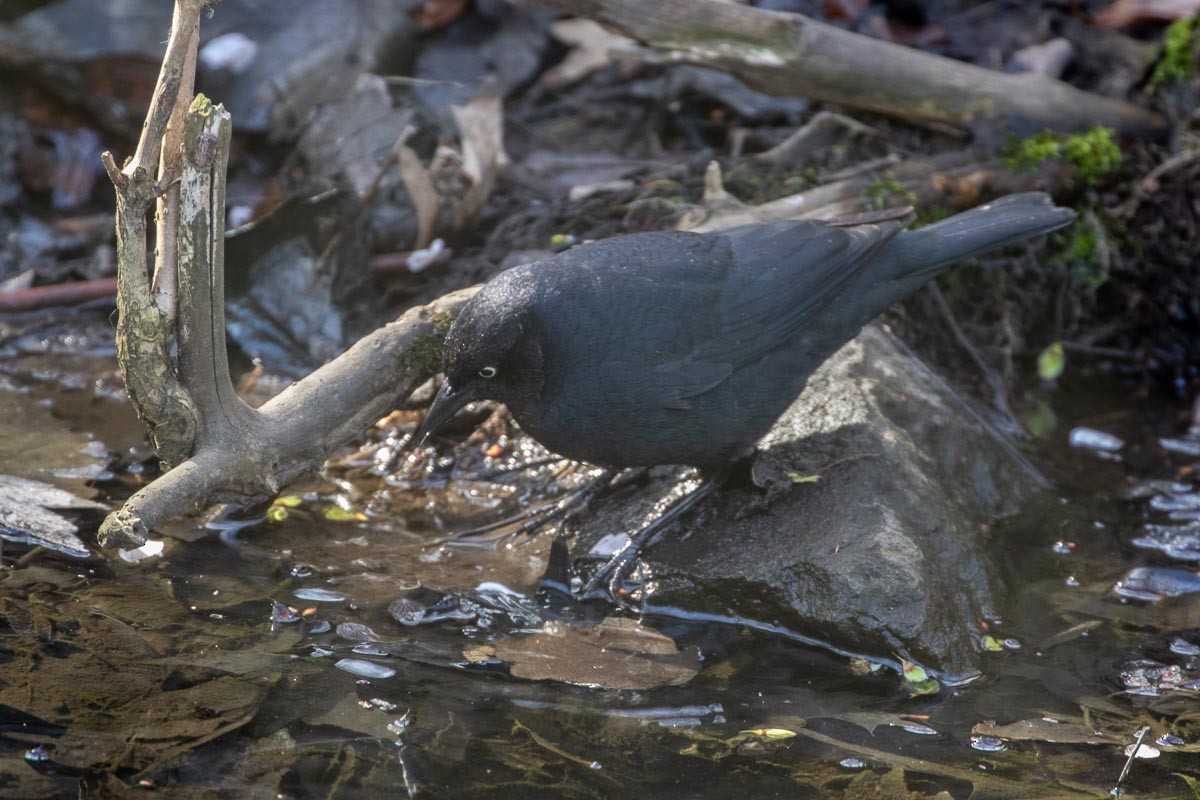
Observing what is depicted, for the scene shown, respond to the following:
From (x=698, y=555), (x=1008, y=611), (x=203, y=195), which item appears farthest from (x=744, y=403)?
(x=203, y=195)

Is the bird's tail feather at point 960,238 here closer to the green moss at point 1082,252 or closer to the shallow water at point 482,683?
the shallow water at point 482,683

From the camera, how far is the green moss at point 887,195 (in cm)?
552

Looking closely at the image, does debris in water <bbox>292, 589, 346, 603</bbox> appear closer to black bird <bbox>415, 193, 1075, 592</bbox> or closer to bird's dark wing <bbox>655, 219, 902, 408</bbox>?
black bird <bbox>415, 193, 1075, 592</bbox>

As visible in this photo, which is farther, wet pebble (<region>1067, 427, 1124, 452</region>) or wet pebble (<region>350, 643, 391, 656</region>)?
wet pebble (<region>1067, 427, 1124, 452</region>)

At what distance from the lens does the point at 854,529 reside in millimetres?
4098

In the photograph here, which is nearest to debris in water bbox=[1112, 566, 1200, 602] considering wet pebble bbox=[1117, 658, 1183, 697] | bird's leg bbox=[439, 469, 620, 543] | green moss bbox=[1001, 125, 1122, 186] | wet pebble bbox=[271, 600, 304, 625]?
wet pebble bbox=[1117, 658, 1183, 697]

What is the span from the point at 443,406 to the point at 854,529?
1.42 m

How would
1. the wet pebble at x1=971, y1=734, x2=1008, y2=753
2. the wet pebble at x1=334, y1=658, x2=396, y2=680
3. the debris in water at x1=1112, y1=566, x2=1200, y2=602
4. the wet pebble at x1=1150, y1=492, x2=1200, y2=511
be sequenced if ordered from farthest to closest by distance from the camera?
the wet pebble at x1=1150, y1=492, x2=1200, y2=511
the debris in water at x1=1112, y1=566, x2=1200, y2=602
the wet pebble at x1=334, y1=658, x2=396, y2=680
the wet pebble at x1=971, y1=734, x2=1008, y2=753

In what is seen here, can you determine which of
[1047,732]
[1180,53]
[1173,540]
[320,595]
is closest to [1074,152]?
[1180,53]

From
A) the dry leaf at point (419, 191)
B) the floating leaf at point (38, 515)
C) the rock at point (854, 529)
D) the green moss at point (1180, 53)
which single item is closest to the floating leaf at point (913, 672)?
the rock at point (854, 529)

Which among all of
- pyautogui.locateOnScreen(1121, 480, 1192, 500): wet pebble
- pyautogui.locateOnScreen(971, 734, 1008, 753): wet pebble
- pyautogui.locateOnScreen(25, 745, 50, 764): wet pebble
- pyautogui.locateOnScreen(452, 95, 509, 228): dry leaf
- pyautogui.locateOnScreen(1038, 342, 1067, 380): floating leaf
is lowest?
pyautogui.locateOnScreen(971, 734, 1008, 753): wet pebble

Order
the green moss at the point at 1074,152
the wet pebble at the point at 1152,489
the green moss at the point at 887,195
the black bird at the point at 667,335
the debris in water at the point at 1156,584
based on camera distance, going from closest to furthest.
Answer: the black bird at the point at 667,335 → the debris in water at the point at 1156,584 → the wet pebble at the point at 1152,489 → the green moss at the point at 887,195 → the green moss at the point at 1074,152

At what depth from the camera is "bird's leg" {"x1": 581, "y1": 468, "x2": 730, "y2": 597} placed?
13.8ft

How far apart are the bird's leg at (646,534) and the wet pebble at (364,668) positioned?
33.4 inches
